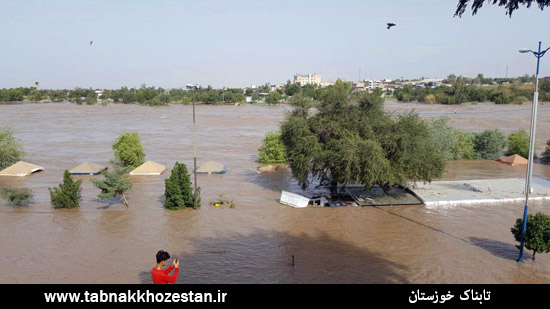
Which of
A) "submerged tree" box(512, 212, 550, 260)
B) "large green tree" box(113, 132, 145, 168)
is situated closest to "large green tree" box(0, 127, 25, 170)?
"large green tree" box(113, 132, 145, 168)

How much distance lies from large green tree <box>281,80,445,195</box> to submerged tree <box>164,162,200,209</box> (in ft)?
18.4

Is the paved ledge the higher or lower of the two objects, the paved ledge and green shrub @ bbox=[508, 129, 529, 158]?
the lower

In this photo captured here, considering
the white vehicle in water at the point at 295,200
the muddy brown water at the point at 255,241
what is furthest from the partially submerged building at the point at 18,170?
the white vehicle in water at the point at 295,200

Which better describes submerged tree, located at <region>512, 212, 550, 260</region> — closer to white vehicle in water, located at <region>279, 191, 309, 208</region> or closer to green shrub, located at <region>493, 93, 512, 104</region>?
white vehicle in water, located at <region>279, 191, 309, 208</region>

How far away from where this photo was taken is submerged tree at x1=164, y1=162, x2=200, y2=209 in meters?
20.8

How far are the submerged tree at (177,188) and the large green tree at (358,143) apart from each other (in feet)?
18.4

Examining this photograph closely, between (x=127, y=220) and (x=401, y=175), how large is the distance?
13.2m

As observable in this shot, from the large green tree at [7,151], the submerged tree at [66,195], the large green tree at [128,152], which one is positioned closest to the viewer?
the submerged tree at [66,195]

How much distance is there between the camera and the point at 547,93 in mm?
95688

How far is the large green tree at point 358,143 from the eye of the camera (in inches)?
762

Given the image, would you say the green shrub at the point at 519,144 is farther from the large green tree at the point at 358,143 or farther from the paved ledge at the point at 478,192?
the large green tree at the point at 358,143

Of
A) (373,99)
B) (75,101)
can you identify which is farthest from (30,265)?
(75,101)

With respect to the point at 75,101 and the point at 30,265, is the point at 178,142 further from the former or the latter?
the point at 75,101
